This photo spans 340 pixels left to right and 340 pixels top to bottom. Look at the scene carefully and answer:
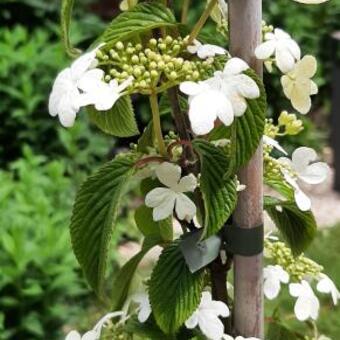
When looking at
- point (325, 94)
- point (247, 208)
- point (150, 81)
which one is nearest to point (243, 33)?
point (150, 81)

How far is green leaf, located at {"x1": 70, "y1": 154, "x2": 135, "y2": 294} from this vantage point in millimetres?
1398

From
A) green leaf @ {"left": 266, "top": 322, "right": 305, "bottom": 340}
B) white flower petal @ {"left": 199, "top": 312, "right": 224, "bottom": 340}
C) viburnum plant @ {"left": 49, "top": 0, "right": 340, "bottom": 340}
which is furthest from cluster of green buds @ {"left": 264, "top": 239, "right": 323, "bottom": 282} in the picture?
white flower petal @ {"left": 199, "top": 312, "right": 224, "bottom": 340}

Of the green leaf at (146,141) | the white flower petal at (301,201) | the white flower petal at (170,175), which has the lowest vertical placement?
the white flower petal at (301,201)

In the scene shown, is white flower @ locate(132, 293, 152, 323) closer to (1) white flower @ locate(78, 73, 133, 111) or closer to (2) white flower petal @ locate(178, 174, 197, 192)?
(2) white flower petal @ locate(178, 174, 197, 192)

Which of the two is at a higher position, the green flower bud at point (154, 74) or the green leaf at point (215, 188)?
the green flower bud at point (154, 74)

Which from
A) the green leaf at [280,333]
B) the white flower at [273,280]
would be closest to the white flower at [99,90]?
the white flower at [273,280]

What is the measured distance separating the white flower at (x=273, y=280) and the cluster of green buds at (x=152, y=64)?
1.34 ft

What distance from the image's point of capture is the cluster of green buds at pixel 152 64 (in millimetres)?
1300

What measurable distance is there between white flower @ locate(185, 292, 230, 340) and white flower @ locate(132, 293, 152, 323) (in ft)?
0.24

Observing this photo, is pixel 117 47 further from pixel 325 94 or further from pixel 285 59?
pixel 325 94

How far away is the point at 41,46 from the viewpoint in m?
4.65

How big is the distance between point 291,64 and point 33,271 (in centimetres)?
207

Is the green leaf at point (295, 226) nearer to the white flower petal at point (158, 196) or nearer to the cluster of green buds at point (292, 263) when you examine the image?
the cluster of green buds at point (292, 263)

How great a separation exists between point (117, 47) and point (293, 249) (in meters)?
0.47
